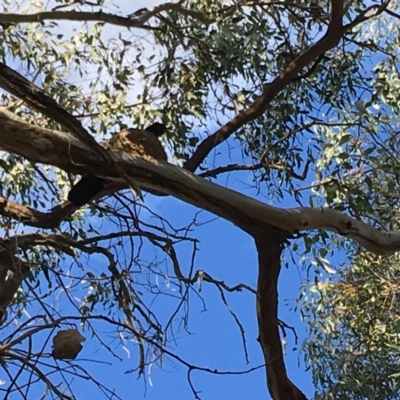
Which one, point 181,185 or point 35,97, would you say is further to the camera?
point 181,185

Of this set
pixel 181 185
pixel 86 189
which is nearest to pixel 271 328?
pixel 181 185

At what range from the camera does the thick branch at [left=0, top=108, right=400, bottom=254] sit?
2342mm

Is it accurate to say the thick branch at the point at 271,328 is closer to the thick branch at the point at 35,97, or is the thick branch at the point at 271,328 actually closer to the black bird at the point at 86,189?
the black bird at the point at 86,189

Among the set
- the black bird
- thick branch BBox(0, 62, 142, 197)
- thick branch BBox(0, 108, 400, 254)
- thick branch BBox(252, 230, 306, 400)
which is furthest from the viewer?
thick branch BBox(252, 230, 306, 400)

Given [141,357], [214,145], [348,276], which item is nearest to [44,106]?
[141,357]

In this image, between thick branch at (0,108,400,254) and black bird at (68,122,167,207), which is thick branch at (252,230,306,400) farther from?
black bird at (68,122,167,207)

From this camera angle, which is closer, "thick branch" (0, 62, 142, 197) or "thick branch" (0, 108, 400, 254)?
"thick branch" (0, 62, 142, 197)

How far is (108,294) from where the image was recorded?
151 inches

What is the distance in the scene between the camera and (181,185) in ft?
8.63

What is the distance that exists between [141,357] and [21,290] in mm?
1267

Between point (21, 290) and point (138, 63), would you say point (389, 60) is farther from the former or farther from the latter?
point (21, 290)

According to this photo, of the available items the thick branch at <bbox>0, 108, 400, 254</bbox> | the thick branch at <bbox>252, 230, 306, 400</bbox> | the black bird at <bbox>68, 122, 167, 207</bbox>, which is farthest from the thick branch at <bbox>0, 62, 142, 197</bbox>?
the thick branch at <bbox>252, 230, 306, 400</bbox>

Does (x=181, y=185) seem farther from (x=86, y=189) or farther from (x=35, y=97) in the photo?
(x=35, y=97)

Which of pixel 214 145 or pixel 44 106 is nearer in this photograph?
pixel 44 106
